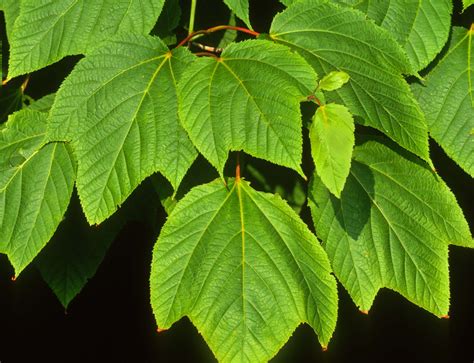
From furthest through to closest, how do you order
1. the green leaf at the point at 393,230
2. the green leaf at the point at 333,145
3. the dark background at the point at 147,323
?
the dark background at the point at 147,323 < the green leaf at the point at 393,230 < the green leaf at the point at 333,145

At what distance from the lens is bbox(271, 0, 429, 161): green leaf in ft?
6.80

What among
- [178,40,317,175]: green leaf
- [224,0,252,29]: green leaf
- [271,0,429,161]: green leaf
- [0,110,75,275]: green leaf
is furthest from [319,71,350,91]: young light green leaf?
[0,110,75,275]: green leaf

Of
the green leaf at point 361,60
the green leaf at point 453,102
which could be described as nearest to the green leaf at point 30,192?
the green leaf at point 361,60

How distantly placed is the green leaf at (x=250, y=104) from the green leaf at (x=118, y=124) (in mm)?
75

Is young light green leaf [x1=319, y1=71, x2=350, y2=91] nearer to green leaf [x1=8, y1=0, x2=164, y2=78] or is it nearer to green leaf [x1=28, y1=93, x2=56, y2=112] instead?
green leaf [x1=8, y1=0, x2=164, y2=78]

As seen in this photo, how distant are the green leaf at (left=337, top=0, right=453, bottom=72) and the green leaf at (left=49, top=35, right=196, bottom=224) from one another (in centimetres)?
60

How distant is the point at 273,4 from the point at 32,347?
7.21ft

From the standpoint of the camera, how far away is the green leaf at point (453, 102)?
90.2 inches

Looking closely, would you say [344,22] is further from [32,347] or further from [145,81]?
[32,347]

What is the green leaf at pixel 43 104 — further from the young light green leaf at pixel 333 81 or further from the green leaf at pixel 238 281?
the young light green leaf at pixel 333 81

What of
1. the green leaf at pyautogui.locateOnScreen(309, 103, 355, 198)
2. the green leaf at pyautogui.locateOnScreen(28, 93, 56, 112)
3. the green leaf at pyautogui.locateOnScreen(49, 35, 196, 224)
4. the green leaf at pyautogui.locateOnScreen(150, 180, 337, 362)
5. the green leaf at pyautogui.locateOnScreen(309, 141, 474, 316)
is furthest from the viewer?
the green leaf at pyautogui.locateOnScreen(28, 93, 56, 112)

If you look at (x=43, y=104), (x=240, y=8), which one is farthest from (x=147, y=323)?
(x=240, y=8)

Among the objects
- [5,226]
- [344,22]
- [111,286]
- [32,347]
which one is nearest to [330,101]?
[344,22]

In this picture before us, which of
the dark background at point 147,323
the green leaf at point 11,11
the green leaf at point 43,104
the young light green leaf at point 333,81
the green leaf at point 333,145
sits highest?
the green leaf at point 11,11
